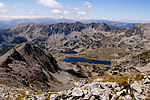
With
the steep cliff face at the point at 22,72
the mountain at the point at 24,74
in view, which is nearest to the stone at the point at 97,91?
the mountain at the point at 24,74

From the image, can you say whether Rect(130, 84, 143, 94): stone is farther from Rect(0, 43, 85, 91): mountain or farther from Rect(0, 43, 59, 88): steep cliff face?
Rect(0, 43, 59, 88): steep cliff face

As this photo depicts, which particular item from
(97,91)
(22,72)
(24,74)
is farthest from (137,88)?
(22,72)

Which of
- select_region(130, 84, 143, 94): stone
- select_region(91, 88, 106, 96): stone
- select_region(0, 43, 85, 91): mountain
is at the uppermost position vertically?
select_region(130, 84, 143, 94): stone

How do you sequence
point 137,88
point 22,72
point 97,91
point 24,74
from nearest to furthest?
point 137,88
point 97,91
point 24,74
point 22,72

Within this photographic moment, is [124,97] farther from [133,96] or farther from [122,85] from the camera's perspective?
[122,85]

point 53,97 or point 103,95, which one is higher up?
point 103,95

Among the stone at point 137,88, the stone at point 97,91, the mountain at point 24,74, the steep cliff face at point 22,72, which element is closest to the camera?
the stone at point 137,88

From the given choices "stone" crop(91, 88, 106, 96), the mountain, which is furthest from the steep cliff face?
"stone" crop(91, 88, 106, 96)

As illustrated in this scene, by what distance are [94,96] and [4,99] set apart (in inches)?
1386

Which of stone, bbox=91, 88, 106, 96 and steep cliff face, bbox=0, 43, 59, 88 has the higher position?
stone, bbox=91, 88, 106, 96

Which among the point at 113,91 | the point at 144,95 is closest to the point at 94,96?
the point at 113,91

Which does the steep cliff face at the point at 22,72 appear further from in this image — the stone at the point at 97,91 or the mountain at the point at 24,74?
the stone at the point at 97,91

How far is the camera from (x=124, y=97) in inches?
1015

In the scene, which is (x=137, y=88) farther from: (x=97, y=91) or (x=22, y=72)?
(x=22, y=72)
